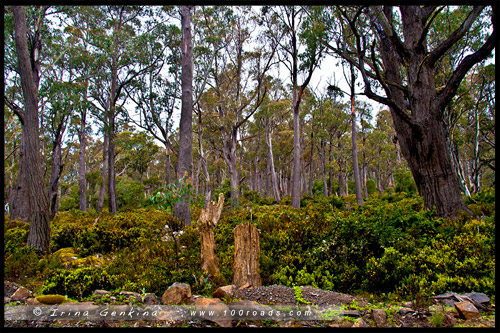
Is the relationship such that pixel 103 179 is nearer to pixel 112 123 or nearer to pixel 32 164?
pixel 112 123

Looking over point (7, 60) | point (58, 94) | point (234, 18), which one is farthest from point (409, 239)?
point (234, 18)

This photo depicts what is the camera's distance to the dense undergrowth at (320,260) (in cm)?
371

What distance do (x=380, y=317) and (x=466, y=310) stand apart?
2.70 ft

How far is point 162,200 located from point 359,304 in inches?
123

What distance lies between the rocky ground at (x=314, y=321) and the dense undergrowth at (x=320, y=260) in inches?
16.4

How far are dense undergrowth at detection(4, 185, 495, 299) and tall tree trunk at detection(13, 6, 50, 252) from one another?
364 mm

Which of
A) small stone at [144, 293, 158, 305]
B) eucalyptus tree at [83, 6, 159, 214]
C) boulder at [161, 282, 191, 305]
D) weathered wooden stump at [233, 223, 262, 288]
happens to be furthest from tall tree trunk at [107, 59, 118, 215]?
boulder at [161, 282, 191, 305]

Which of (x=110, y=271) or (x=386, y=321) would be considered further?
(x=110, y=271)

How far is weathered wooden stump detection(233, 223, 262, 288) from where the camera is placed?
3883mm

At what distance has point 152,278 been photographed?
4.08 m

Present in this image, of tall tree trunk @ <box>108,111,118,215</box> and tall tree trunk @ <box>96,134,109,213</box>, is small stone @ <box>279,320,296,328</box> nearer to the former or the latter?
tall tree trunk @ <box>108,111,118,215</box>

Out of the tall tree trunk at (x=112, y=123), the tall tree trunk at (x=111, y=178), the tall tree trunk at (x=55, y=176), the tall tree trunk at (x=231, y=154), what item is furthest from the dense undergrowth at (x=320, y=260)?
the tall tree trunk at (x=231, y=154)

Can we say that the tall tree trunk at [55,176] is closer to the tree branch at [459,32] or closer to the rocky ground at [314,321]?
the rocky ground at [314,321]
